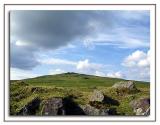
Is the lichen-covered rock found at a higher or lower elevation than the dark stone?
higher

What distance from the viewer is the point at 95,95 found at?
21.0 metres

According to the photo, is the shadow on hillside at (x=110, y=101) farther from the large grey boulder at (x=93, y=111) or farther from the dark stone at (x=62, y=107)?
the dark stone at (x=62, y=107)

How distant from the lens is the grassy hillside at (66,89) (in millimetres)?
20875

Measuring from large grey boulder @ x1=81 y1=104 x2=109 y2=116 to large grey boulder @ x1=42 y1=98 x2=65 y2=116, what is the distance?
31 centimetres

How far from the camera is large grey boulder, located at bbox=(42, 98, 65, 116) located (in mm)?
20859

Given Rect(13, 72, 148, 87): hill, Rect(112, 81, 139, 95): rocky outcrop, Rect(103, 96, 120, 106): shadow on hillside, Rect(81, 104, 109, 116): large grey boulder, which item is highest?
Rect(13, 72, 148, 87): hill

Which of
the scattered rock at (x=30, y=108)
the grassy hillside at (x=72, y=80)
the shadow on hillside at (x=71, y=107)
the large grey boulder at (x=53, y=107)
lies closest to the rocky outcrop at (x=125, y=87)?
the grassy hillside at (x=72, y=80)

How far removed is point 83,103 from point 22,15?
150 centimetres

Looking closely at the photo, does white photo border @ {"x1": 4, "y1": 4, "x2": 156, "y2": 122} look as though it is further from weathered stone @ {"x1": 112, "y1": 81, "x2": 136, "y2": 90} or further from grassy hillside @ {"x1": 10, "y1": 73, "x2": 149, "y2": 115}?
weathered stone @ {"x1": 112, "y1": 81, "x2": 136, "y2": 90}

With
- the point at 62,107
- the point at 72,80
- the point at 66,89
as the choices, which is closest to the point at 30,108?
the point at 62,107

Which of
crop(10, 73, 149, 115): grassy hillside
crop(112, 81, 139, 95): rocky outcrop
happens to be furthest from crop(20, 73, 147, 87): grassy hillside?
crop(112, 81, 139, 95): rocky outcrop

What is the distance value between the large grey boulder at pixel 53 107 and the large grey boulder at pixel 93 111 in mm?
310

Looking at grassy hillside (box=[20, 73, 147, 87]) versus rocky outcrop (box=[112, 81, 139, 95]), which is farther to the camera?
rocky outcrop (box=[112, 81, 139, 95])
